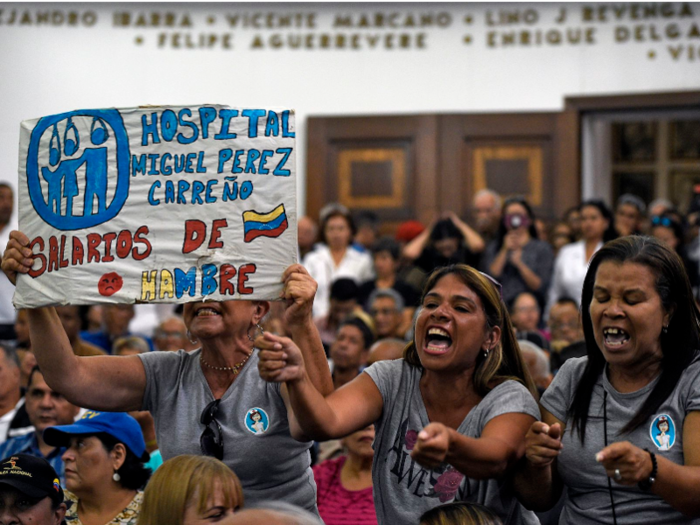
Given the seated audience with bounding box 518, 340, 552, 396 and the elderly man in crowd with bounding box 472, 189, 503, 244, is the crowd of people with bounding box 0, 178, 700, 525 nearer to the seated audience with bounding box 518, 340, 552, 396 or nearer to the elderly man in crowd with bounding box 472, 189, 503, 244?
the seated audience with bounding box 518, 340, 552, 396

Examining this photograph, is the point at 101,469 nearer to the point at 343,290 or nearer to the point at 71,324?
the point at 71,324

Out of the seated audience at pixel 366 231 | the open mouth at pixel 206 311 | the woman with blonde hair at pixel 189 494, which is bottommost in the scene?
the woman with blonde hair at pixel 189 494

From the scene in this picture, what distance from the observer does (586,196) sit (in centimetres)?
1148

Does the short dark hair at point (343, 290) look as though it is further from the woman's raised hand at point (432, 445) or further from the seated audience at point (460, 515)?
the woman's raised hand at point (432, 445)

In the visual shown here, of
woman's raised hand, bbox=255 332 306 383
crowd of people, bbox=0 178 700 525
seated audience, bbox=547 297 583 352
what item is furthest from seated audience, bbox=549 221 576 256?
woman's raised hand, bbox=255 332 306 383

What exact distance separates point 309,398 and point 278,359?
0.16 metres

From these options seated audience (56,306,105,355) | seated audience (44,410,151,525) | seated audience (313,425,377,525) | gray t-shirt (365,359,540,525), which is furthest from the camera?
seated audience (56,306,105,355)

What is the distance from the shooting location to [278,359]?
2910mm

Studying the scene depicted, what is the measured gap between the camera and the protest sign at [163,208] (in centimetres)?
330

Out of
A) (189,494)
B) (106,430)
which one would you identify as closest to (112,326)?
(106,430)

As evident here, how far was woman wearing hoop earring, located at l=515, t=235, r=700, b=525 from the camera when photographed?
9.64 ft

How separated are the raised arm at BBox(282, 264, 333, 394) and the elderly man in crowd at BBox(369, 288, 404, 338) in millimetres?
4255

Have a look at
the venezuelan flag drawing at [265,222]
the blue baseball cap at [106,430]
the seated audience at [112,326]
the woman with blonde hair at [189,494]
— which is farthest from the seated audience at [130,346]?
the woman with blonde hair at [189,494]

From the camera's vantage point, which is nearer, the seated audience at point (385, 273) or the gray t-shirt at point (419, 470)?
the gray t-shirt at point (419, 470)
